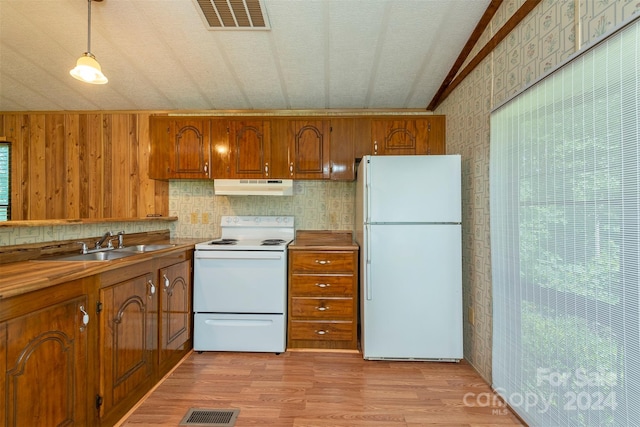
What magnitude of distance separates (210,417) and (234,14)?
8.25ft

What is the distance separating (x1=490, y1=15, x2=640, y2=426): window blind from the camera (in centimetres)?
108

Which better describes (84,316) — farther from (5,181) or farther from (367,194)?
(5,181)

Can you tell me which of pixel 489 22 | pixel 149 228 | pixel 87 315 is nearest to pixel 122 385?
pixel 87 315

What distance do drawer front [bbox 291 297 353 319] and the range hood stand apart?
1.10 m

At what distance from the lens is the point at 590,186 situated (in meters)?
1.22

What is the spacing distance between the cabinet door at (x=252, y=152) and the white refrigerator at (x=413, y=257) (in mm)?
1162

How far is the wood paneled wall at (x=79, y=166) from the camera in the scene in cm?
321

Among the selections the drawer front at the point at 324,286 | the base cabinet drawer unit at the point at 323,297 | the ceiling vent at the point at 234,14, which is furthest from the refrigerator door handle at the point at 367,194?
A: the ceiling vent at the point at 234,14

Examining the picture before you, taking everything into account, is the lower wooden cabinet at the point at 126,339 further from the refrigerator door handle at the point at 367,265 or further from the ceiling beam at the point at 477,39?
the ceiling beam at the point at 477,39

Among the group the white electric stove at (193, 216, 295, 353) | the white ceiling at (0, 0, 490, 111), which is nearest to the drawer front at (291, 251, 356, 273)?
the white electric stove at (193, 216, 295, 353)

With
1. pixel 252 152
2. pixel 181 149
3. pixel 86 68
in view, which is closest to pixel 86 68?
pixel 86 68

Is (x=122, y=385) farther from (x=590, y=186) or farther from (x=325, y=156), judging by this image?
(x=590, y=186)

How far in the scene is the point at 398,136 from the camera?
9.90 feet

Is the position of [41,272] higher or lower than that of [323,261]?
higher
